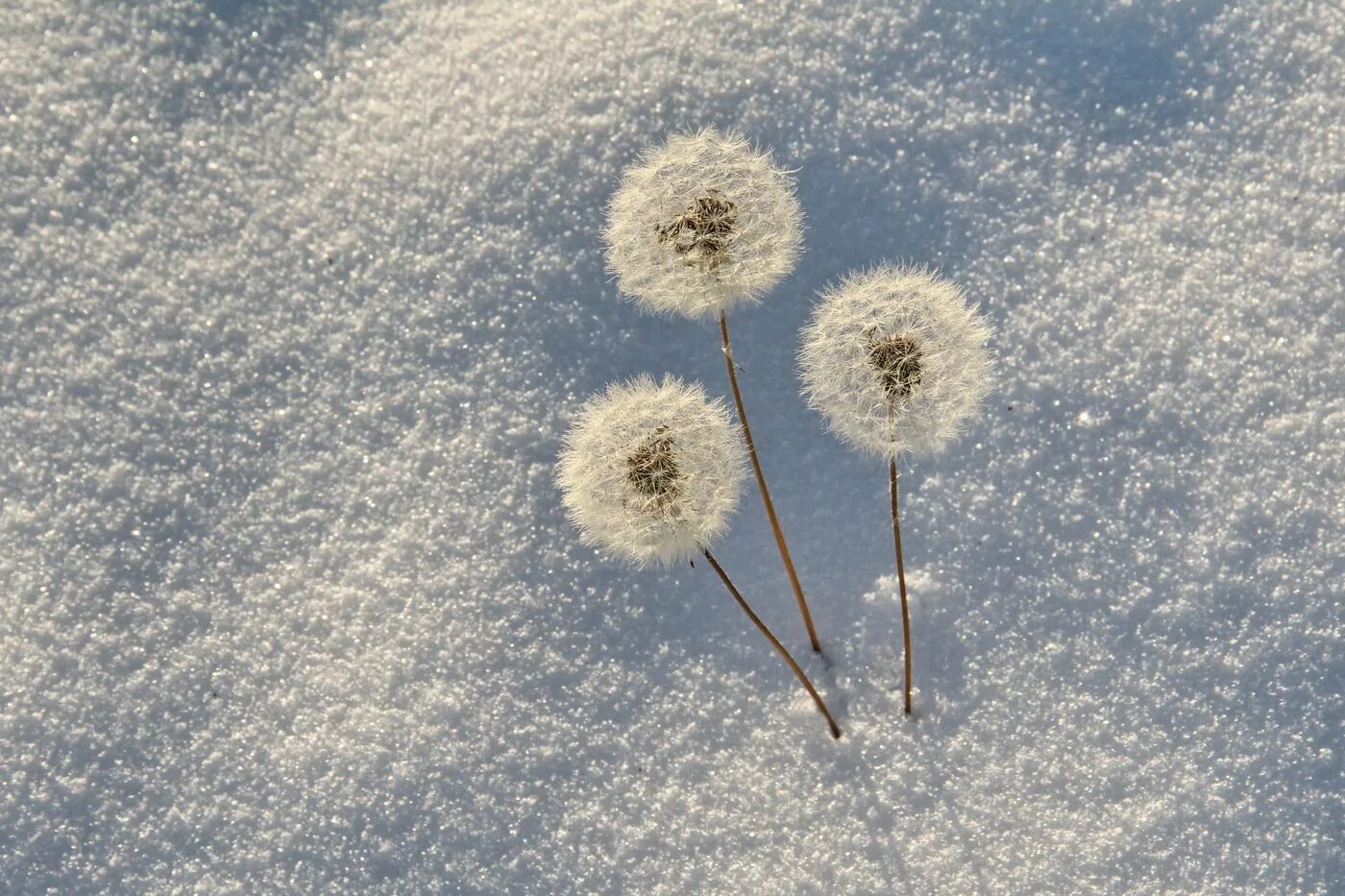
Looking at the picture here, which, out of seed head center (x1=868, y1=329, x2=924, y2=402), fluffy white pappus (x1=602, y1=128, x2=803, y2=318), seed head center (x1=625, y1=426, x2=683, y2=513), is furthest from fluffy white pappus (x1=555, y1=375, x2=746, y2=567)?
seed head center (x1=868, y1=329, x2=924, y2=402)

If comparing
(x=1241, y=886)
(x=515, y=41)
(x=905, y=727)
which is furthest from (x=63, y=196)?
(x=1241, y=886)

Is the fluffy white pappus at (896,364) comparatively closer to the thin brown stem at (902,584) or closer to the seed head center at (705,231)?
the thin brown stem at (902,584)

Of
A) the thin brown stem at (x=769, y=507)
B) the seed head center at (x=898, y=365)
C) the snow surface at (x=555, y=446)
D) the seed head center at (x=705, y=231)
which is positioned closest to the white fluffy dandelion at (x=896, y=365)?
the seed head center at (x=898, y=365)

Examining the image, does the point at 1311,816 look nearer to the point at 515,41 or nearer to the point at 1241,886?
the point at 1241,886

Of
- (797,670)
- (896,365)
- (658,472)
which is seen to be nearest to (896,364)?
→ (896,365)

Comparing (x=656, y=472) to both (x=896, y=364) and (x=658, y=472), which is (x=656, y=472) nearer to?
(x=658, y=472)

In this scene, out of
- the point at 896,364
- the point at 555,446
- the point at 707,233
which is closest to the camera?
the point at 896,364
